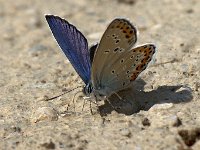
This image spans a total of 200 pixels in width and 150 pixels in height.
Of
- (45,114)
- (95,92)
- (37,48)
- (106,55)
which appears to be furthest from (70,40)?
(37,48)

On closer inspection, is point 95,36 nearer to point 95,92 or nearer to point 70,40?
point 95,92

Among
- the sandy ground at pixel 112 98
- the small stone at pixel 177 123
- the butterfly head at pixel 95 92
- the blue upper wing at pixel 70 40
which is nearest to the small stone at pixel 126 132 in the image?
the sandy ground at pixel 112 98

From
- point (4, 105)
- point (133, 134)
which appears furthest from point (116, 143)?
point (4, 105)

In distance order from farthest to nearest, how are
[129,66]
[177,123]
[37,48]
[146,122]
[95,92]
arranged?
[37,48] < [95,92] < [129,66] < [146,122] < [177,123]

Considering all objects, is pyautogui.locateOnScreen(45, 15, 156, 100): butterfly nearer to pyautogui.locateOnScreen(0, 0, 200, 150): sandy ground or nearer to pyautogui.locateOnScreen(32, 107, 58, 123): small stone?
pyautogui.locateOnScreen(0, 0, 200, 150): sandy ground

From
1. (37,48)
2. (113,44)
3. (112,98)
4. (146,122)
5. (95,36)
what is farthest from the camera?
(95,36)

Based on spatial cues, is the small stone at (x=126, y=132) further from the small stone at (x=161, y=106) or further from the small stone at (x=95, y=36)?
the small stone at (x=95, y=36)

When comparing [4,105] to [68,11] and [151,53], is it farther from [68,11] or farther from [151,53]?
[68,11]

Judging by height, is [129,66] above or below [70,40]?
below
